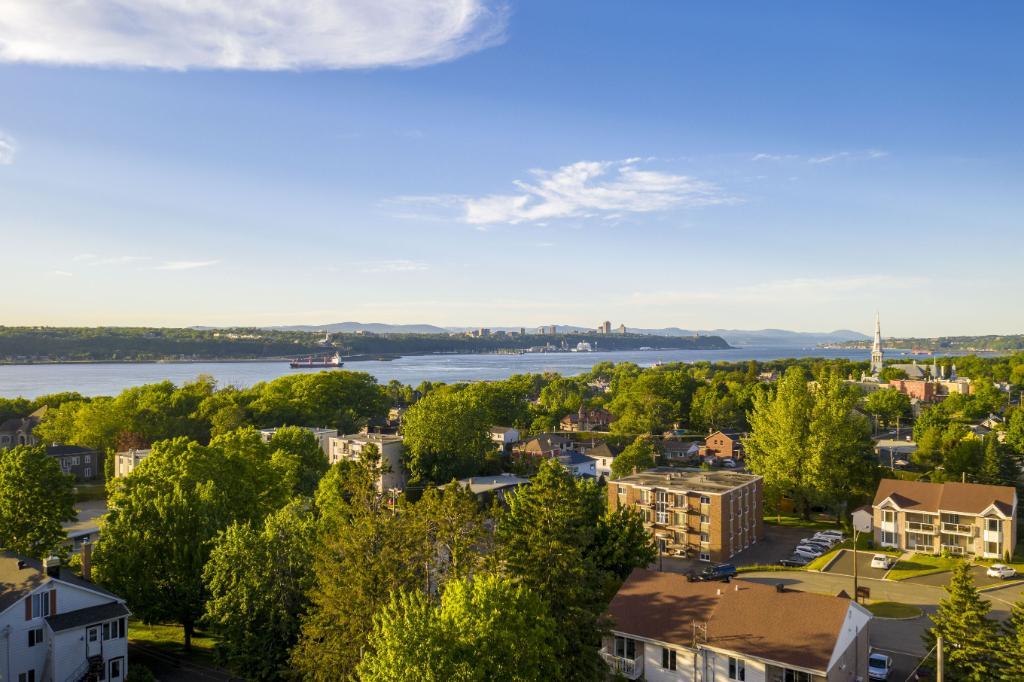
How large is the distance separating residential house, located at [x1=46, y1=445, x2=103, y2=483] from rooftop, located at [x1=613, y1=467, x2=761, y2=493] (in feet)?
179

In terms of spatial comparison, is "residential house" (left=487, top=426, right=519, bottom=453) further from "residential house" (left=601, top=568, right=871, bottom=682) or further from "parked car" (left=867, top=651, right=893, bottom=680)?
"parked car" (left=867, top=651, right=893, bottom=680)

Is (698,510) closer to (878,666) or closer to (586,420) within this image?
(878,666)

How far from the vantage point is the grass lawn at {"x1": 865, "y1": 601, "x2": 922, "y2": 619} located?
30.9m

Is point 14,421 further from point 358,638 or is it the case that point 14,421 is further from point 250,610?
point 358,638

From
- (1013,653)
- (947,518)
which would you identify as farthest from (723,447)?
(1013,653)

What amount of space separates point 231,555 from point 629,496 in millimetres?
26050

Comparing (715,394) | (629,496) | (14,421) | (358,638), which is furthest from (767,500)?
(14,421)

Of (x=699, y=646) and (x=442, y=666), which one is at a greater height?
(x=442, y=666)

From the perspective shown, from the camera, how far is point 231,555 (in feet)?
81.0

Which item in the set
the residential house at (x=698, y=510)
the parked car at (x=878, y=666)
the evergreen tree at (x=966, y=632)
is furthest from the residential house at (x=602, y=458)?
the evergreen tree at (x=966, y=632)

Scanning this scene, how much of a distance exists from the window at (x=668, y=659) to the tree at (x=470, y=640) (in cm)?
659

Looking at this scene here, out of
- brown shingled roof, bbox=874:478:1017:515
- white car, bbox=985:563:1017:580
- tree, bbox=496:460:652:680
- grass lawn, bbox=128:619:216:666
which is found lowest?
grass lawn, bbox=128:619:216:666

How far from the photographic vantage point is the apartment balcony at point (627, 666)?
23.9 meters

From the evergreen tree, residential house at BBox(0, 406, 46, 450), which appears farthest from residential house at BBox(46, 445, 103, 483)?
the evergreen tree
